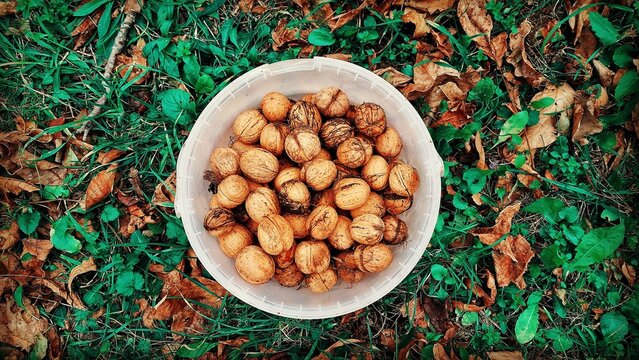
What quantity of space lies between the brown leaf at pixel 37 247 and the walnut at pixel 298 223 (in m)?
1.59

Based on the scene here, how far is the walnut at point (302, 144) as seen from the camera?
2629 mm

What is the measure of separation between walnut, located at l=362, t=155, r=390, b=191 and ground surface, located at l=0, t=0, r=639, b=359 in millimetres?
513

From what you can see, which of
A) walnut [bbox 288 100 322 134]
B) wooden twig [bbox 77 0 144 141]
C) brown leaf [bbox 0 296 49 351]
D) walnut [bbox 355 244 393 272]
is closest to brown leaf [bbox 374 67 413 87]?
walnut [bbox 288 100 322 134]

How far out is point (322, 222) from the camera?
2.60 metres

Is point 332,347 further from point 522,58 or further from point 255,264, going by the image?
point 522,58

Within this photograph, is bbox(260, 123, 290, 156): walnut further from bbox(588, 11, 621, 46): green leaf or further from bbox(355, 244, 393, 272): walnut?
bbox(588, 11, 621, 46): green leaf

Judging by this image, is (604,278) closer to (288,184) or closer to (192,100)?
(288,184)

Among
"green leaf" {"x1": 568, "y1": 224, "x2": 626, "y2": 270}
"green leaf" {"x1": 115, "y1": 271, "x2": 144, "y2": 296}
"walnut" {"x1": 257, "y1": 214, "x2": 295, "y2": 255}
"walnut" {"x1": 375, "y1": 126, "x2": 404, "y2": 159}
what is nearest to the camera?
"walnut" {"x1": 257, "y1": 214, "x2": 295, "y2": 255}

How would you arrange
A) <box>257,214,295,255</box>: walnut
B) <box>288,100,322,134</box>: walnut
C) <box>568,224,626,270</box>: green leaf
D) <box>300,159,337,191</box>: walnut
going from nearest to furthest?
<box>257,214,295,255</box>: walnut, <box>300,159,337,191</box>: walnut, <box>288,100,322,134</box>: walnut, <box>568,224,626,270</box>: green leaf

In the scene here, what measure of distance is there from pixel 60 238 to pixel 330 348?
5.99 feet

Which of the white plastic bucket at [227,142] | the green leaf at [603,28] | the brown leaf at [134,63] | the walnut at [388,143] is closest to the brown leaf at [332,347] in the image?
the white plastic bucket at [227,142]

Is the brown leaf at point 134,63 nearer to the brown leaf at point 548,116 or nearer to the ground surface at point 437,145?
the ground surface at point 437,145

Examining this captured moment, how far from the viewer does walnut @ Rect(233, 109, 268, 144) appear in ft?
9.27

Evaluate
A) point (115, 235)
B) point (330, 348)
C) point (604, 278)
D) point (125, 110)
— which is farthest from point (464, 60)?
point (115, 235)
